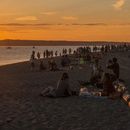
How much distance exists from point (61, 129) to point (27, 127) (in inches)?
40.3

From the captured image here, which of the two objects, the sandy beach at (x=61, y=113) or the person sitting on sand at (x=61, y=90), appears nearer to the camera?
the sandy beach at (x=61, y=113)

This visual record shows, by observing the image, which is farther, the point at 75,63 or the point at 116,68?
the point at 75,63

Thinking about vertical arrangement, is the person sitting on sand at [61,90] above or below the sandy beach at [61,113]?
above

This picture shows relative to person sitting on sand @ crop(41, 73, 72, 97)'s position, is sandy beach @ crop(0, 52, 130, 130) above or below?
below

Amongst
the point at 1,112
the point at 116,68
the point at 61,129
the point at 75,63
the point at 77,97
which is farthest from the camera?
the point at 75,63

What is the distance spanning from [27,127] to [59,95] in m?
6.27

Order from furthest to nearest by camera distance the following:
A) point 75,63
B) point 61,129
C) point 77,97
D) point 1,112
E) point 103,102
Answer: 1. point 75,63
2. point 77,97
3. point 103,102
4. point 1,112
5. point 61,129

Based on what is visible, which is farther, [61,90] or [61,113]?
[61,90]

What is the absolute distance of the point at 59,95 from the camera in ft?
61.7

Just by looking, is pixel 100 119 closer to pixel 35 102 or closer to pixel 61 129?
pixel 61 129

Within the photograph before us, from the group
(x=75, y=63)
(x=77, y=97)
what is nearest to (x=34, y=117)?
(x=77, y=97)

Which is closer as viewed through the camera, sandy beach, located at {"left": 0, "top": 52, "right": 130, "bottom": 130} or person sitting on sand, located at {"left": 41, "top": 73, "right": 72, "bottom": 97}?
sandy beach, located at {"left": 0, "top": 52, "right": 130, "bottom": 130}

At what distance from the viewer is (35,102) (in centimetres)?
1739

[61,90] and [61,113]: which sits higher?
[61,90]
